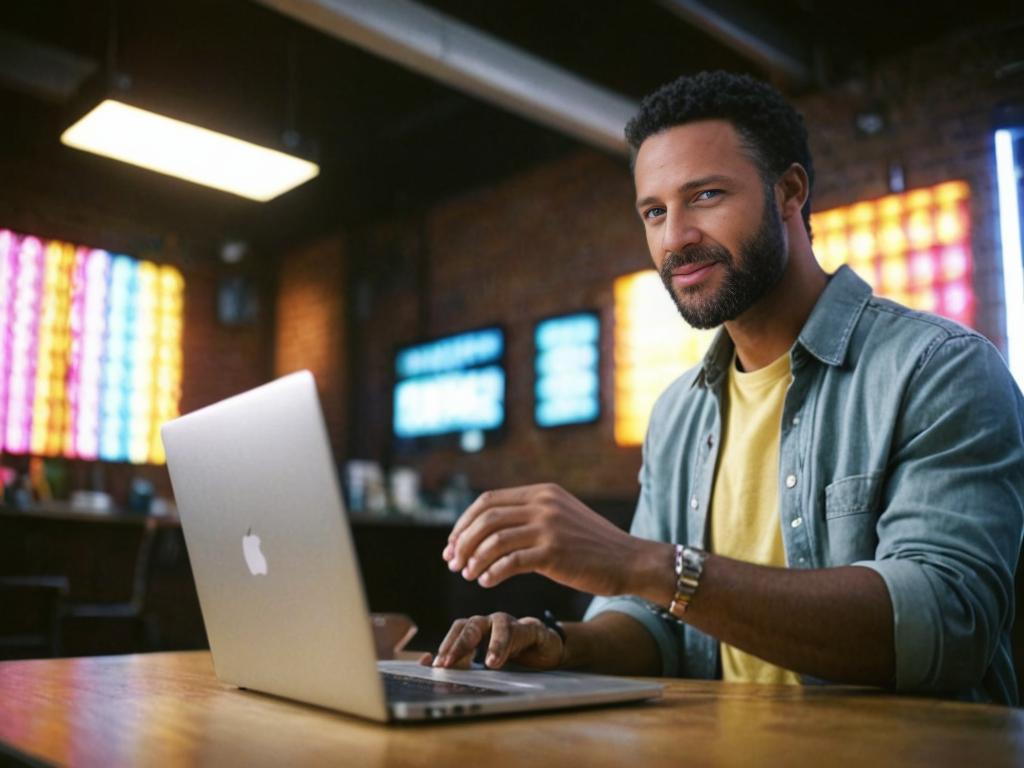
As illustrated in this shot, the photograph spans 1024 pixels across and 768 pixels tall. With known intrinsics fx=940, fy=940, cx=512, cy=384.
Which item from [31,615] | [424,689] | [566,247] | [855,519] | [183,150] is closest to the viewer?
[424,689]

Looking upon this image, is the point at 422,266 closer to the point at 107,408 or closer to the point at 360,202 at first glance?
the point at 360,202

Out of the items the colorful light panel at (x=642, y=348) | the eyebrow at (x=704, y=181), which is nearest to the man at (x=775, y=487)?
the eyebrow at (x=704, y=181)

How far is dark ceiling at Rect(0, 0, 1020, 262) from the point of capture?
4.62 metres

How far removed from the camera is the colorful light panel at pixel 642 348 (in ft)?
17.3

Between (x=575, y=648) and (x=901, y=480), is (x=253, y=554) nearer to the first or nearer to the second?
(x=575, y=648)

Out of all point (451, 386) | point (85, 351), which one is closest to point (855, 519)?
point (451, 386)

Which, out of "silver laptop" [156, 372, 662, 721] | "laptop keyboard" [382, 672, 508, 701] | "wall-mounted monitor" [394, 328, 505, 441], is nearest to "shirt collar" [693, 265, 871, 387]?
"silver laptop" [156, 372, 662, 721]

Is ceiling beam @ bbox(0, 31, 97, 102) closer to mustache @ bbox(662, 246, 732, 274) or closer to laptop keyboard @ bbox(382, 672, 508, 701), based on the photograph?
mustache @ bbox(662, 246, 732, 274)

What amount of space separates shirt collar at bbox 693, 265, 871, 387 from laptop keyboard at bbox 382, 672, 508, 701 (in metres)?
0.71

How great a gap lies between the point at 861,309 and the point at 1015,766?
0.82m

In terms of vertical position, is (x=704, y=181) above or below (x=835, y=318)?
above

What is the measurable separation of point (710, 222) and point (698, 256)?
0.05 metres

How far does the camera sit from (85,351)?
6906 millimetres

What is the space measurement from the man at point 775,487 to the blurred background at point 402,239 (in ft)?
9.20
